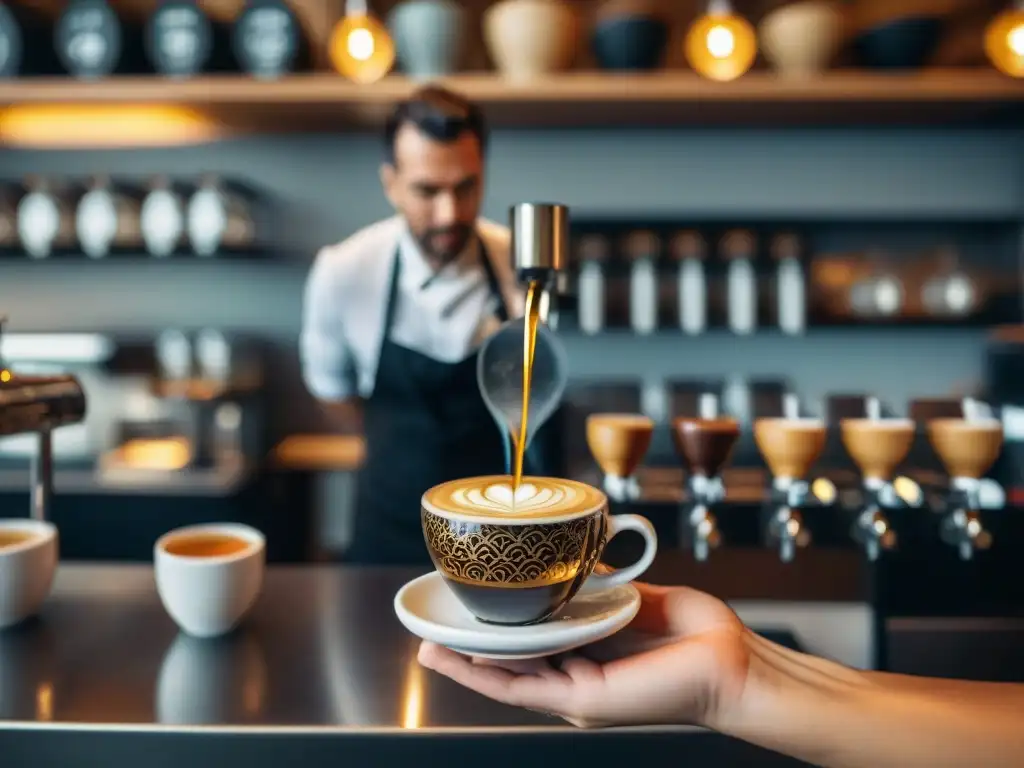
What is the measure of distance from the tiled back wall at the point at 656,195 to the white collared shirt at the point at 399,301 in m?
1.05

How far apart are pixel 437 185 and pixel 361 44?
563 millimetres

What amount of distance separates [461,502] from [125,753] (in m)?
0.36

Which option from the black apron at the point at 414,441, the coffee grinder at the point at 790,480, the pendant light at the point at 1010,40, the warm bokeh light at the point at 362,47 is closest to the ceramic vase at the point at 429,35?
the warm bokeh light at the point at 362,47

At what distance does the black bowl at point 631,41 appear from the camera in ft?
7.92

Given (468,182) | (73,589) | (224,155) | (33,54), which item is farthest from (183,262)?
(73,589)

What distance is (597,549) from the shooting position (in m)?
0.71

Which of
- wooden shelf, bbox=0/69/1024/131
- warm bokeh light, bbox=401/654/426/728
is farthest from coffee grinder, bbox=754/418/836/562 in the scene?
wooden shelf, bbox=0/69/1024/131

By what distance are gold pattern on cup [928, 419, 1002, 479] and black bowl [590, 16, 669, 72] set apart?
1706mm

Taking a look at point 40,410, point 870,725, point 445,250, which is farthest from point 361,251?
point 870,725

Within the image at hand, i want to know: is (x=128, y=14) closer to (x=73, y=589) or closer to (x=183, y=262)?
(x=183, y=262)

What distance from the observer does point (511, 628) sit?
27.2 inches

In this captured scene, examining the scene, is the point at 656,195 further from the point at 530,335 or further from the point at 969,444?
the point at 530,335

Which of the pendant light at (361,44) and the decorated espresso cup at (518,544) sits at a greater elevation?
the pendant light at (361,44)

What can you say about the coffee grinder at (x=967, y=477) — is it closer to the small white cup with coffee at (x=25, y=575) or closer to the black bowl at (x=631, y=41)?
the small white cup with coffee at (x=25, y=575)
